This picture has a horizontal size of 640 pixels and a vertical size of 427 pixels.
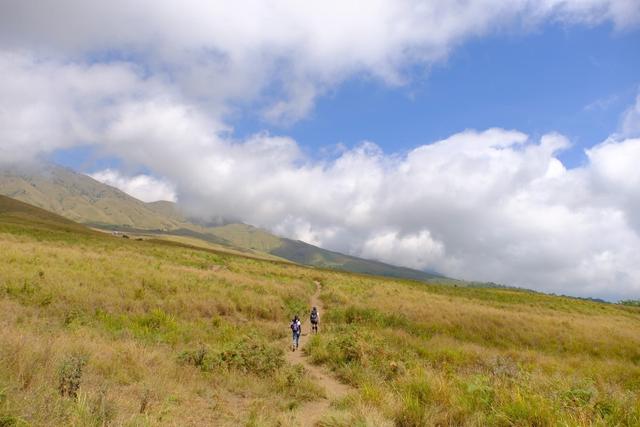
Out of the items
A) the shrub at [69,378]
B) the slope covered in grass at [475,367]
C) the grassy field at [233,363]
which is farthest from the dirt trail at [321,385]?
the shrub at [69,378]

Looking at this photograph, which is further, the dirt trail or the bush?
the bush

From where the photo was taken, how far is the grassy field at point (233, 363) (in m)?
6.80

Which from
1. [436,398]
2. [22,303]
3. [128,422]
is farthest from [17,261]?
[436,398]

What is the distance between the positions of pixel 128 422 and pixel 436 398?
249 inches

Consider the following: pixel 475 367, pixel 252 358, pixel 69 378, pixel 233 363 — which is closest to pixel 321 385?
pixel 252 358

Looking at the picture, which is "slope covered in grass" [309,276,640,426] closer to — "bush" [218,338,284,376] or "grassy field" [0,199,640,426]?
"grassy field" [0,199,640,426]

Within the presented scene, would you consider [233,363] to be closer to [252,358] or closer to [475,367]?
[252,358]

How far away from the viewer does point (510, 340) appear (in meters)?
24.9

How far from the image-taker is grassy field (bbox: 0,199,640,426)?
6.80m

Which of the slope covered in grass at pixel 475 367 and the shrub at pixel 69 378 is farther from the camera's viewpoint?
the slope covered in grass at pixel 475 367

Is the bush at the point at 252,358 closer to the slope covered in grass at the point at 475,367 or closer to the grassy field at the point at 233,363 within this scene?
the grassy field at the point at 233,363

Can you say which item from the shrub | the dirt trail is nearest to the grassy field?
the shrub

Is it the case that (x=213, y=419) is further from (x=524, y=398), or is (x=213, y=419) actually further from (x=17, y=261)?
(x=17, y=261)

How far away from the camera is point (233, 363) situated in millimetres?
11625
